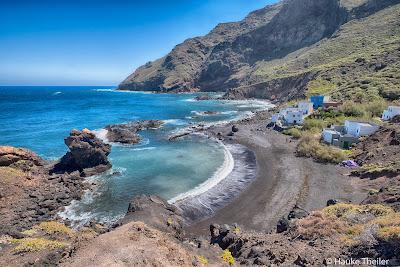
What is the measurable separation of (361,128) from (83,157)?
4158 cm

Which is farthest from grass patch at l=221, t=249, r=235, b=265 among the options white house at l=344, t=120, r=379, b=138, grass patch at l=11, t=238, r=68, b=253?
white house at l=344, t=120, r=379, b=138

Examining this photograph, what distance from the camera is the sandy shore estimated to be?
2996 cm

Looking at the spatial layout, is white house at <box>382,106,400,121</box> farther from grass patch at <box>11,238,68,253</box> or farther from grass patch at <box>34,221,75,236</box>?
grass patch at <box>11,238,68,253</box>

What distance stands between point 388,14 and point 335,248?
132009 mm

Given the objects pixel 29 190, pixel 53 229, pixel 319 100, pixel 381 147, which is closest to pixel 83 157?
pixel 29 190

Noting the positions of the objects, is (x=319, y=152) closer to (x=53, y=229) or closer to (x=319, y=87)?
(x=53, y=229)

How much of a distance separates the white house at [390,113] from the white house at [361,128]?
815 centimetres

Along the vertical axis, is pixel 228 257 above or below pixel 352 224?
below

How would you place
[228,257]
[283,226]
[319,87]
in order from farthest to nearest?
[319,87] < [283,226] < [228,257]

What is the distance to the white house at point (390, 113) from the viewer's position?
5371cm

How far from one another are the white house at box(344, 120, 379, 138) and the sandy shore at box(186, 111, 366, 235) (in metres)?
9.60

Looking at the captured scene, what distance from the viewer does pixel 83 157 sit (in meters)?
44.7

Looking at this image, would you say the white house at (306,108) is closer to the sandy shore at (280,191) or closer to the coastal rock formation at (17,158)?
the sandy shore at (280,191)

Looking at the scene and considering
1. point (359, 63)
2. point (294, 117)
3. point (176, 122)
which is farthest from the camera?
point (359, 63)
